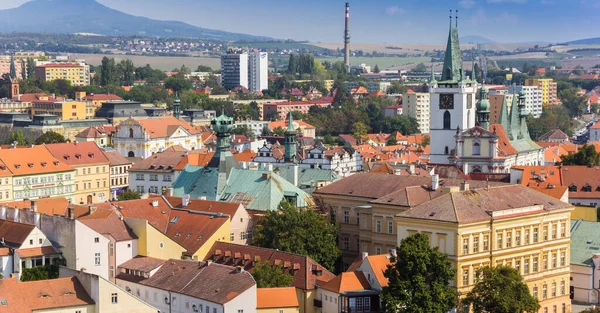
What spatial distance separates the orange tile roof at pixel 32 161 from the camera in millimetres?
103188

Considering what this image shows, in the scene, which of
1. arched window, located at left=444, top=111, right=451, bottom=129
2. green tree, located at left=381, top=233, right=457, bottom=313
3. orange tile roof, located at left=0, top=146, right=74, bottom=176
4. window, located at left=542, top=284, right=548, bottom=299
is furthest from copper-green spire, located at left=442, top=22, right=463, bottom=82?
green tree, located at left=381, top=233, right=457, bottom=313

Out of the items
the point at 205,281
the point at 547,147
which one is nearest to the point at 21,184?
the point at 205,281

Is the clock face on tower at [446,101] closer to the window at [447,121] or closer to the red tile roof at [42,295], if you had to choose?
the window at [447,121]

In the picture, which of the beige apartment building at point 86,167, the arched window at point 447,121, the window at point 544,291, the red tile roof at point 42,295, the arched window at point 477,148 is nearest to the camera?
the red tile roof at point 42,295

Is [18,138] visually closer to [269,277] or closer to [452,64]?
[452,64]

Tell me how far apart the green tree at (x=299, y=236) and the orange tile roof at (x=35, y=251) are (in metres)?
12.0

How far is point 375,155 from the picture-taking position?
463ft

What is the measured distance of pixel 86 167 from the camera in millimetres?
111562

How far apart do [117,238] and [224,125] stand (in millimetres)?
22053

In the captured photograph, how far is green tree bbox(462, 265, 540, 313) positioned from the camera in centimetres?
5641

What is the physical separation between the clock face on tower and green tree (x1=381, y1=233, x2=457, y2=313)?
64.4 m

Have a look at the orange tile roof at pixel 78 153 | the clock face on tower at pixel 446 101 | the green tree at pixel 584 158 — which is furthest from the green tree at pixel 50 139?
the green tree at pixel 584 158

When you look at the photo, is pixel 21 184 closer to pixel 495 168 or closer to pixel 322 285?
pixel 495 168

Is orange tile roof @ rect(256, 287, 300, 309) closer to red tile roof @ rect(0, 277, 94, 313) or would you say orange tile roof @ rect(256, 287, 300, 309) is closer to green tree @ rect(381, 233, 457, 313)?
green tree @ rect(381, 233, 457, 313)
